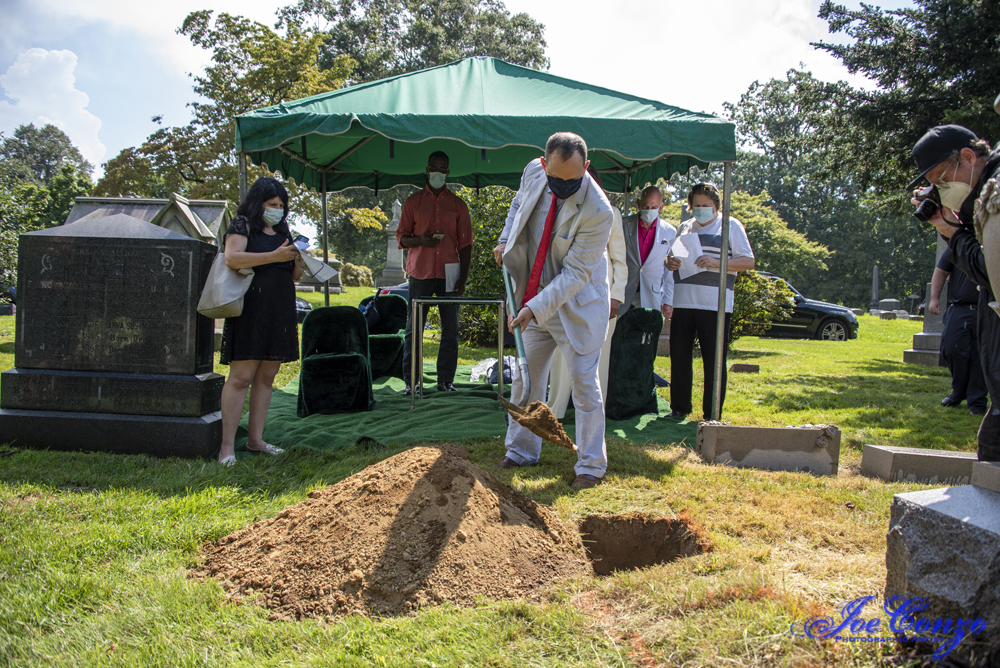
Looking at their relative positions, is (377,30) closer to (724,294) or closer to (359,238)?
(359,238)

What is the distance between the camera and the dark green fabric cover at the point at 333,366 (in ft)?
18.9

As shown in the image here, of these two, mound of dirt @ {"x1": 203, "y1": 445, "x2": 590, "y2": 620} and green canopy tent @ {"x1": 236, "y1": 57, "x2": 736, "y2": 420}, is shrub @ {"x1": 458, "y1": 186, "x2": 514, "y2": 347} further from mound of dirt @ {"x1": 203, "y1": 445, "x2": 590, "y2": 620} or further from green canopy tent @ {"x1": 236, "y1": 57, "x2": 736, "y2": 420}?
mound of dirt @ {"x1": 203, "y1": 445, "x2": 590, "y2": 620}

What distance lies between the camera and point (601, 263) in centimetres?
391

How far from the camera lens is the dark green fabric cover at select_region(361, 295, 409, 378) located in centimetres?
757

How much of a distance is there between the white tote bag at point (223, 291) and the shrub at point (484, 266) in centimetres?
646

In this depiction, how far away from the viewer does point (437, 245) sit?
6445 millimetres

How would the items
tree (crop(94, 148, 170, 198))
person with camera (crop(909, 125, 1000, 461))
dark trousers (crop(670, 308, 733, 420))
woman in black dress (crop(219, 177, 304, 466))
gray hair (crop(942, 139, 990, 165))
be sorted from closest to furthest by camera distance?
person with camera (crop(909, 125, 1000, 461)) < gray hair (crop(942, 139, 990, 165)) < woman in black dress (crop(219, 177, 304, 466)) < dark trousers (crop(670, 308, 733, 420)) < tree (crop(94, 148, 170, 198))

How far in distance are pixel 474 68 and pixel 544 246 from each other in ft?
11.4

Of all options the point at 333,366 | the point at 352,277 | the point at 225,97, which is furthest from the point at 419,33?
the point at 333,366

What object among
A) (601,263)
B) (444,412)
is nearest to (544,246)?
(601,263)

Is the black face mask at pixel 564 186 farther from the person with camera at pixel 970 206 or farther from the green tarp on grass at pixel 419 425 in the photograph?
the green tarp on grass at pixel 419 425

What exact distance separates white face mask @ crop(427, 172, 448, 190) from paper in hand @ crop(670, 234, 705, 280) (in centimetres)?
231

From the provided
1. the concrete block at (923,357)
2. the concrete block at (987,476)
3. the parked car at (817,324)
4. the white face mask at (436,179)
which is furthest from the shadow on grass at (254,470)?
the parked car at (817,324)

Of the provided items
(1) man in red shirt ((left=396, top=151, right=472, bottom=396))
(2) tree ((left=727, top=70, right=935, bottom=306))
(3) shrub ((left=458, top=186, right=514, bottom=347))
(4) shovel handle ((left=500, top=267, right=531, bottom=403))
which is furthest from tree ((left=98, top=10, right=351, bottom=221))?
(2) tree ((left=727, top=70, right=935, bottom=306))
